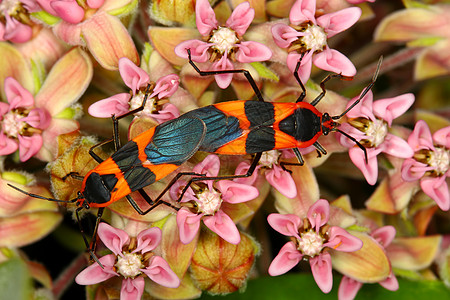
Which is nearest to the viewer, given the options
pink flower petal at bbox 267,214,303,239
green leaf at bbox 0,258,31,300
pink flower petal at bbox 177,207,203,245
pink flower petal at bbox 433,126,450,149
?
green leaf at bbox 0,258,31,300

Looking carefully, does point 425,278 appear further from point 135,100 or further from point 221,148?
point 135,100

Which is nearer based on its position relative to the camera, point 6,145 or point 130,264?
point 130,264

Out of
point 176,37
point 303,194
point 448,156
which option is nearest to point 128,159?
point 176,37

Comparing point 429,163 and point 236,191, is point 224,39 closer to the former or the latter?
point 236,191

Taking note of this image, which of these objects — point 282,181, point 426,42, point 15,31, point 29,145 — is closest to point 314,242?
point 282,181

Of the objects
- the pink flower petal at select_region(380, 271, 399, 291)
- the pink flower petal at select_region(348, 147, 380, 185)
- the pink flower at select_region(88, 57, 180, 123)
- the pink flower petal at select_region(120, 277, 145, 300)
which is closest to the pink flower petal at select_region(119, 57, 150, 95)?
the pink flower at select_region(88, 57, 180, 123)

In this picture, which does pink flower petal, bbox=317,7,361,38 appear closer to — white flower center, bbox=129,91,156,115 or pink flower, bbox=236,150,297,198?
pink flower, bbox=236,150,297,198
